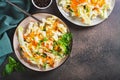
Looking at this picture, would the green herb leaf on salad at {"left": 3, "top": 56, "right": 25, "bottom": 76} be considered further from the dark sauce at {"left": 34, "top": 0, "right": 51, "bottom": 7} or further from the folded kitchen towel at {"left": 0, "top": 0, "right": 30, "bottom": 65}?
the dark sauce at {"left": 34, "top": 0, "right": 51, "bottom": 7}

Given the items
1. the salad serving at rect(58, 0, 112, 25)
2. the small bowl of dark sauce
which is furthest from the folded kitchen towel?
the salad serving at rect(58, 0, 112, 25)

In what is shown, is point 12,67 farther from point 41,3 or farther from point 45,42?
point 41,3

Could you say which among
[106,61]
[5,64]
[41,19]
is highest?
[41,19]

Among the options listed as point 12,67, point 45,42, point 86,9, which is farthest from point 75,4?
point 12,67

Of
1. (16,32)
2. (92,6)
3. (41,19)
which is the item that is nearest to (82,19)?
(92,6)

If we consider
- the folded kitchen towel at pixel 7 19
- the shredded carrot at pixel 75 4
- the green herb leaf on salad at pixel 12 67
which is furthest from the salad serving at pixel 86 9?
the green herb leaf on salad at pixel 12 67

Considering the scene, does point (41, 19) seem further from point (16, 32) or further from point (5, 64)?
point (5, 64)
